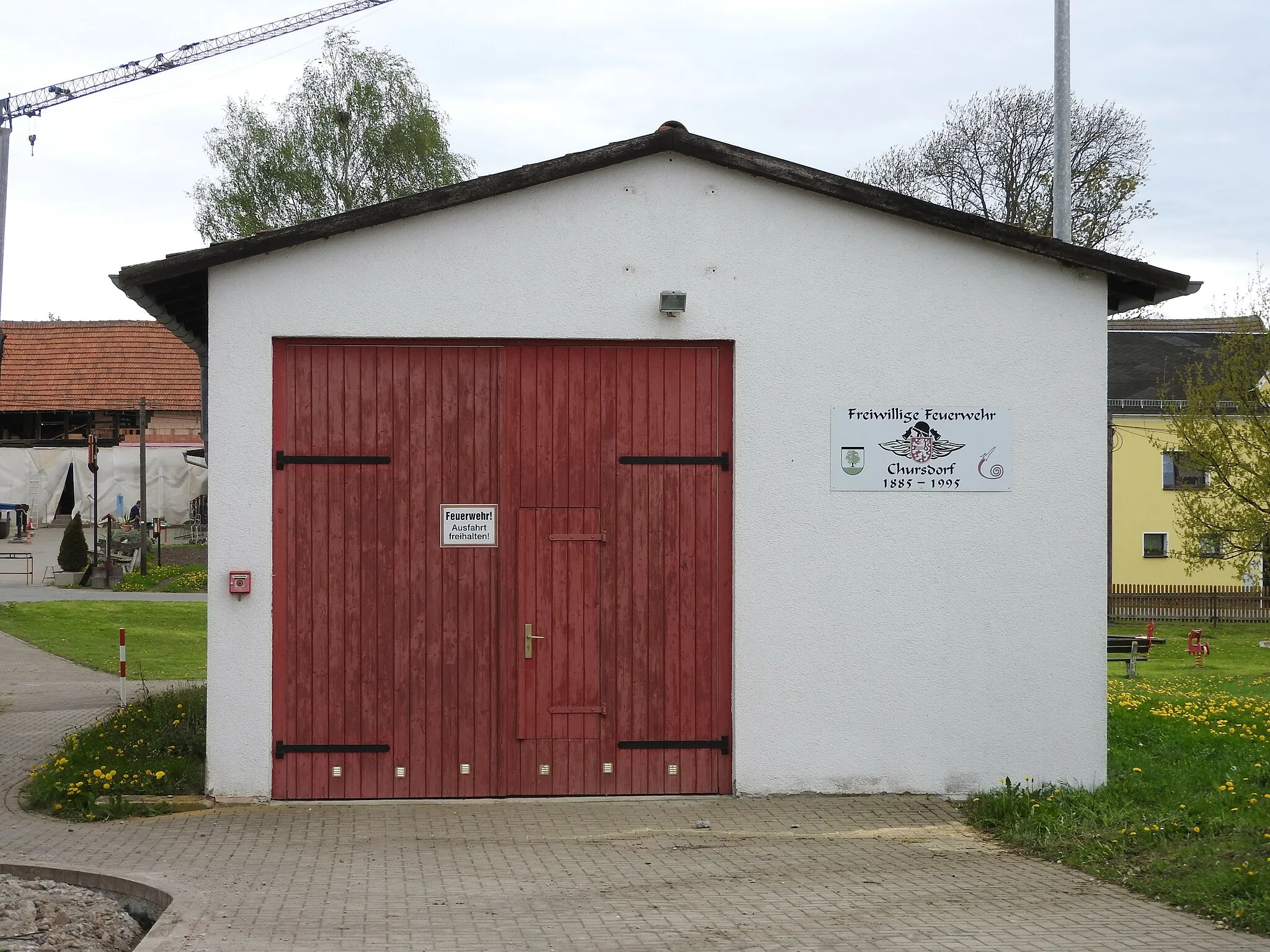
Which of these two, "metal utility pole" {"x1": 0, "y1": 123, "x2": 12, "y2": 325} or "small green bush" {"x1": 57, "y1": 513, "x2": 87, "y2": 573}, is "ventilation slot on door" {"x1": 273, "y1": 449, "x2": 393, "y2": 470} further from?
"small green bush" {"x1": 57, "y1": 513, "x2": 87, "y2": 573}

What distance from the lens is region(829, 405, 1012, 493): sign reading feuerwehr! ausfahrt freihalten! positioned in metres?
9.66

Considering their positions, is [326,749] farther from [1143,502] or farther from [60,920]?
[1143,502]

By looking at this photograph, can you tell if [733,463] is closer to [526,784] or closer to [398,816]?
[526,784]

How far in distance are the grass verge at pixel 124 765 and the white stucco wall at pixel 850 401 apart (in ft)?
11.0

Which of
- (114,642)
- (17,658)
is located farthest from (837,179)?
(114,642)

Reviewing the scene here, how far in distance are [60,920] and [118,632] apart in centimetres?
1391

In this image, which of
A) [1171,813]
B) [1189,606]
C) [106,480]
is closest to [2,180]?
[106,480]

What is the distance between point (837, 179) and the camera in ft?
30.9

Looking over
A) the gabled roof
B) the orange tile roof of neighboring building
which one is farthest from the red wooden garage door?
the orange tile roof of neighboring building

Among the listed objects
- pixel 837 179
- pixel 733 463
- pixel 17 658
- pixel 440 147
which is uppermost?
pixel 440 147

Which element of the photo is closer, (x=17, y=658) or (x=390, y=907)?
(x=390, y=907)

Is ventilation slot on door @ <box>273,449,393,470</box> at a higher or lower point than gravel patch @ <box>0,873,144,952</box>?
higher

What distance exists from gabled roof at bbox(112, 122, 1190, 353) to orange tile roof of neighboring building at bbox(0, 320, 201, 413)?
121 ft

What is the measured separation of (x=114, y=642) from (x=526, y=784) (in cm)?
1427
